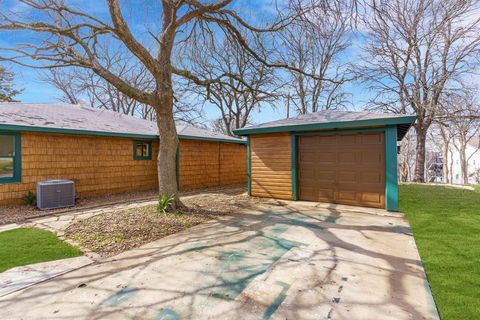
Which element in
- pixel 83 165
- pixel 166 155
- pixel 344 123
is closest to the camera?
pixel 166 155

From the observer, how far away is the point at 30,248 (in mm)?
3635

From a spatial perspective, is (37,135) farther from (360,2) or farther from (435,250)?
(435,250)

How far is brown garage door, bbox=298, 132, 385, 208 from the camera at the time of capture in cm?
624

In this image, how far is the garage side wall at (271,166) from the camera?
24.7 ft

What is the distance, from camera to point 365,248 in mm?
3646

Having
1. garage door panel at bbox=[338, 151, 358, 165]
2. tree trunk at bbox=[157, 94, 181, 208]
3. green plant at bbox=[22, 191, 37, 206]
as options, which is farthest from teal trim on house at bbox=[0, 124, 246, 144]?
garage door panel at bbox=[338, 151, 358, 165]

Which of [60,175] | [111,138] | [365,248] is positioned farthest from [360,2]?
[60,175]

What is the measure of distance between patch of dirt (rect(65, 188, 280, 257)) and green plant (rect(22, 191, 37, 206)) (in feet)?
8.97

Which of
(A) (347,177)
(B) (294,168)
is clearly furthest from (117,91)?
(A) (347,177)

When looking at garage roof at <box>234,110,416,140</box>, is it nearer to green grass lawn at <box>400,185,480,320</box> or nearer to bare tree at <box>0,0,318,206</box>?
green grass lawn at <box>400,185,480,320</box>

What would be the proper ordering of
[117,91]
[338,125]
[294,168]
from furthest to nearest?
[117,91], [294,168], [338,125]

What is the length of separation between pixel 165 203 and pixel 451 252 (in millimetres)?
5200

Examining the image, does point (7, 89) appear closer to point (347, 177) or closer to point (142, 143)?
point (142, 143)

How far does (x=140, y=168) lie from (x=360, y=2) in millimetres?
8581
